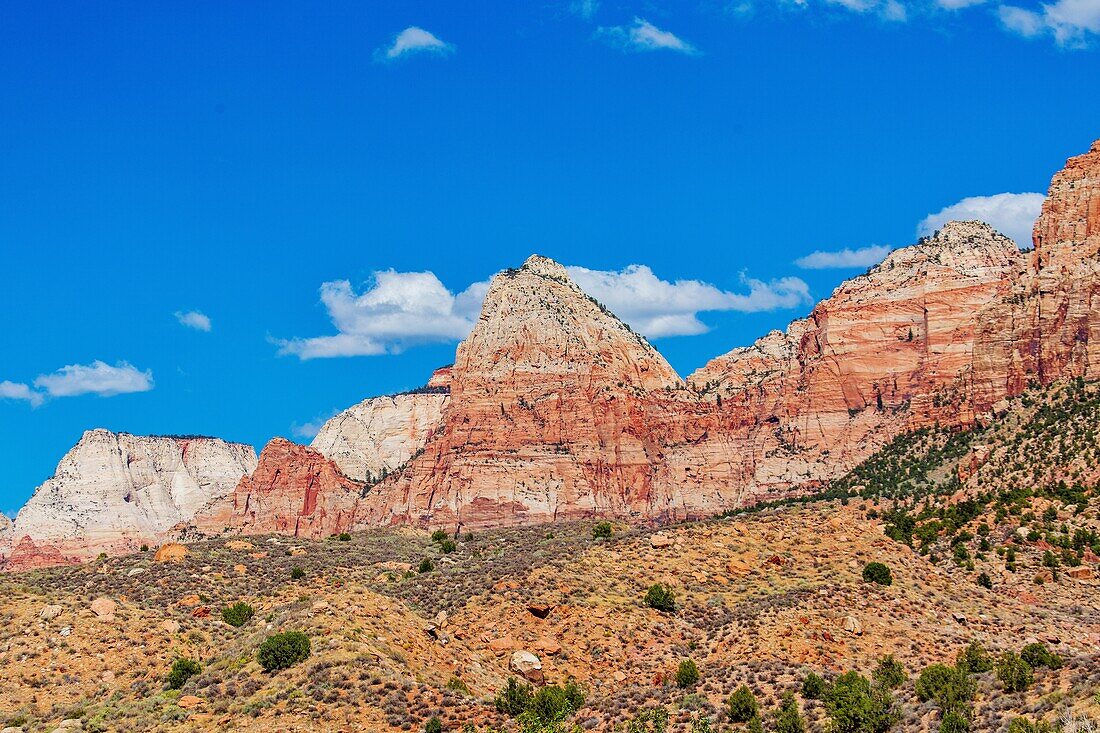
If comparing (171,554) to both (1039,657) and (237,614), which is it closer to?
(237,614)

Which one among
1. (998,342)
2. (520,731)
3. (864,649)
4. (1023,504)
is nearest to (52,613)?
(520,731)

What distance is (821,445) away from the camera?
18375 cm

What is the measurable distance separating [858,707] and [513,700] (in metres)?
15.1

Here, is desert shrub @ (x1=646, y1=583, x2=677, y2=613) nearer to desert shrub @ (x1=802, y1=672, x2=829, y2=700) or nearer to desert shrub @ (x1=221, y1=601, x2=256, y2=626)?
desert shrub @ (x1=802, y1=672, x2=829, y2=700)

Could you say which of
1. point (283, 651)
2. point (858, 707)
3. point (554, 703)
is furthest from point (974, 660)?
point (283, 651)

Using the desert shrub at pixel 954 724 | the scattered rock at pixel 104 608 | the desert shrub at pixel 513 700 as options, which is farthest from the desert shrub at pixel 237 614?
the desert shrub at pixel 954 724

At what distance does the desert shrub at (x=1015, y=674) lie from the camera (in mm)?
49188

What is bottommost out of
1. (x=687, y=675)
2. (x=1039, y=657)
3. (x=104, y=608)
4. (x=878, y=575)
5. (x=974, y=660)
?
(x=687, y=675)

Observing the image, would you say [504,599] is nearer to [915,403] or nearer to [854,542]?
[854,542]

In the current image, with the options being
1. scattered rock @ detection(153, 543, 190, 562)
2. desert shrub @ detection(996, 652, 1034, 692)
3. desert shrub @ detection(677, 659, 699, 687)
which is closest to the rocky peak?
desert shrub @ detection(677, 659, 699, 687)

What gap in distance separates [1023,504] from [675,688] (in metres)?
40.0

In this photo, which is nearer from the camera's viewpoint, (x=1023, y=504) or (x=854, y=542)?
(x=854, y=542)

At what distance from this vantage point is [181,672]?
5975 cm

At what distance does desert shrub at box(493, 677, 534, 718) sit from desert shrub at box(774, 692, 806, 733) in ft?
36.7
